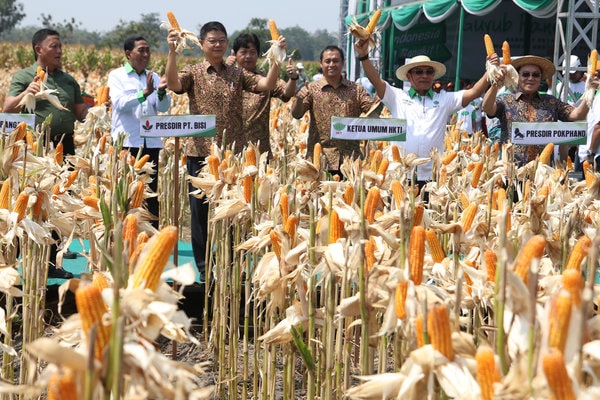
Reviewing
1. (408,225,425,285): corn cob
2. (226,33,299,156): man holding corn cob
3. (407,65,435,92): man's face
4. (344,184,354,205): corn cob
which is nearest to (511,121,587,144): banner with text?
(407,65,435,92): man's face

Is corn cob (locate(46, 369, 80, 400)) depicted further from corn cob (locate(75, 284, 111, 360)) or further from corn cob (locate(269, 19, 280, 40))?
corn cob (locate(269, 19, 280, 40))

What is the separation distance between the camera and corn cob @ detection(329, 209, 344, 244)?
250 cm

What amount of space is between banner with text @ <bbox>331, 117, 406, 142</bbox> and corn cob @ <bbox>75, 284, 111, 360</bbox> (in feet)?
12.2

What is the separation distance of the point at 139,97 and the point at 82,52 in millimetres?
21370

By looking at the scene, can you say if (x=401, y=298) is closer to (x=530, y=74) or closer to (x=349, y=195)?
(x=349, y=195)

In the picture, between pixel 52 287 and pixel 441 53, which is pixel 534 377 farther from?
pixel 441 53

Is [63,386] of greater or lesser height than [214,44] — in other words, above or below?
below

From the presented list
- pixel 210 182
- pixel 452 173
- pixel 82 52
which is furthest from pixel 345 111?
pixel 82 52

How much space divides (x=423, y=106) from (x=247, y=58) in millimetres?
1252

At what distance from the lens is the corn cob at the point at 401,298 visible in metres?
1.88

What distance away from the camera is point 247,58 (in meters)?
5.89

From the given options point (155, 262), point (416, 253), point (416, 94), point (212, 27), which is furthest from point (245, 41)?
point (155, 262)

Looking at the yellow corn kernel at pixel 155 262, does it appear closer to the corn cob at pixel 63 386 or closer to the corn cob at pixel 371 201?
the corn cob at pixel 63 386

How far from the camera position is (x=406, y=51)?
2012 centimetres
